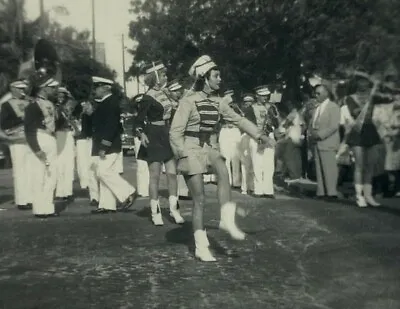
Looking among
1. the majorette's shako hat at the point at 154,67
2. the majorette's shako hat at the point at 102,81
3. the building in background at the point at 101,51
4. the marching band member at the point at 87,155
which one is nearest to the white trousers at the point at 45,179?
the majorette's shako hat at the point at 102,81

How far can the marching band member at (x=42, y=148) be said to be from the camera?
473 inches

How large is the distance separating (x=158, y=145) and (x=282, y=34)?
22498 mm

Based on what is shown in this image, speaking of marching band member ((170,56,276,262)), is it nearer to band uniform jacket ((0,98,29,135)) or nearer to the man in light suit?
the man in light suit

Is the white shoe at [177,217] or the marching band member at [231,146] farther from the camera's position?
the marching band member at [231,146]

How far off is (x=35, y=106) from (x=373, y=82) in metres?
5.01

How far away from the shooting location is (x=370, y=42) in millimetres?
24844

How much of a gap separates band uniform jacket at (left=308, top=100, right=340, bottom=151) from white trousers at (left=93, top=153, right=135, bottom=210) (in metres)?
3.34

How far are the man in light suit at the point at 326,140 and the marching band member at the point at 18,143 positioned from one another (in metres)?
4.54

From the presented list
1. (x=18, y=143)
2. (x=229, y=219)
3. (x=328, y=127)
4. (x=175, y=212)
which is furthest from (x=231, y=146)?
(x=229, y=219)

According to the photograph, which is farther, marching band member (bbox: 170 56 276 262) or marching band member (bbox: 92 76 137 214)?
marching band member (bbox: 92 76 137 214)

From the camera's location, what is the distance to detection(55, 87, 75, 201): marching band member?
15344mm

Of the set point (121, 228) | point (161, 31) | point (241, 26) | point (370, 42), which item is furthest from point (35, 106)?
point (161, 31)

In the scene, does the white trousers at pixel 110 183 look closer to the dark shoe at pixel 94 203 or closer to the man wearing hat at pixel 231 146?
the dark shoe at pixel 94 203

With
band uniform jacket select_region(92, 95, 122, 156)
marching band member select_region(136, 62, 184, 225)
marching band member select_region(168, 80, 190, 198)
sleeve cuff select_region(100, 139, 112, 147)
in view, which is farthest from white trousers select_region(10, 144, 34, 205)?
marching band member select_region(136, 62, 184, 225)
